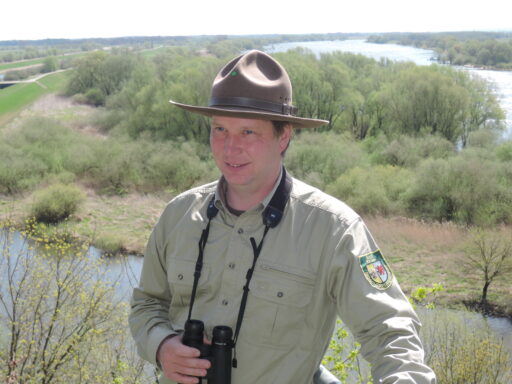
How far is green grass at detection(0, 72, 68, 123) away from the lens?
5004 cm

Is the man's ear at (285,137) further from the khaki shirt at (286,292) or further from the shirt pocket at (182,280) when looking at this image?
the shirt pocket at (182,280)

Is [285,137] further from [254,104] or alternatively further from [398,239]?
[398,239]

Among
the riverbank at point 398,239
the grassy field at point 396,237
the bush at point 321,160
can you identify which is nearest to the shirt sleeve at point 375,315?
the grassy field at point 396,237

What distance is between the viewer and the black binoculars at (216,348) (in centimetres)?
144

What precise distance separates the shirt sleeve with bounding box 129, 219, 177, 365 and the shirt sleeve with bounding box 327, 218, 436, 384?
567 mm

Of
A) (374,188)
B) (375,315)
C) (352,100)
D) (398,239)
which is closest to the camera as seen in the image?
(375,315)

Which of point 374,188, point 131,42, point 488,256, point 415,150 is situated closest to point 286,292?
point 488,256

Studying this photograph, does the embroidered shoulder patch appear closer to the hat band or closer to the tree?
the hat band

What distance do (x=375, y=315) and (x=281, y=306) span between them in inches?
10.9

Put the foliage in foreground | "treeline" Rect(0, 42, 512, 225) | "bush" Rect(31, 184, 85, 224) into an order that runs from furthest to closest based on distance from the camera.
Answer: "bush" Rect(31, 184, 85, 224)
"treeline" Rect(0, 42, 512, 225)
the foliage in foreground

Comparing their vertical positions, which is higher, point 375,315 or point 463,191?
point 375,315

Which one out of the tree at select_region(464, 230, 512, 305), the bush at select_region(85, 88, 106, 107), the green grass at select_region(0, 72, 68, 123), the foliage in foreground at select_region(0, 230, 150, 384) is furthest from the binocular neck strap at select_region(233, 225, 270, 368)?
the bush at select_region(85, 88, 106, 107)

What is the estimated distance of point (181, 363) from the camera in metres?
1.47

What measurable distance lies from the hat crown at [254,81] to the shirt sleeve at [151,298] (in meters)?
0.48
